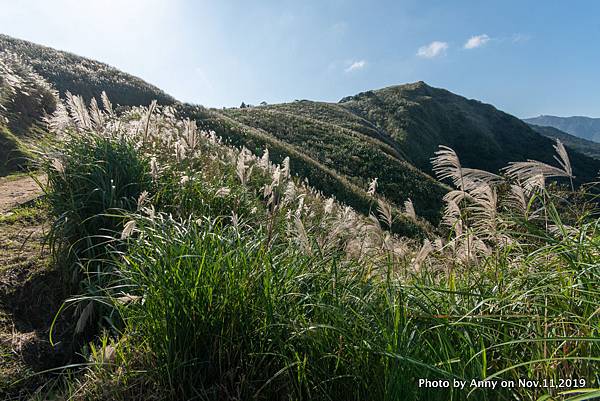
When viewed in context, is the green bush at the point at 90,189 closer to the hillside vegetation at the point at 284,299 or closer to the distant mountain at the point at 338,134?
the hillside vegetation at the point at 284,299

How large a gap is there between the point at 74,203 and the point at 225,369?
→ 9.45ft

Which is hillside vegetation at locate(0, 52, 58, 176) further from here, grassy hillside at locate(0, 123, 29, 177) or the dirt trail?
the dirt trail

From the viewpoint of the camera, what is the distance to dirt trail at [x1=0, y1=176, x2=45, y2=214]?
5269 millimetres

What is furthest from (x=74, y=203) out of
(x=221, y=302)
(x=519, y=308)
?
(x=519, y=308)

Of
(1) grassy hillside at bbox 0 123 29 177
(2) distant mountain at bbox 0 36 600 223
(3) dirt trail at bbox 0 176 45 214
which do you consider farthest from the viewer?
(2) distant mountain at bbox 0 36 600 223

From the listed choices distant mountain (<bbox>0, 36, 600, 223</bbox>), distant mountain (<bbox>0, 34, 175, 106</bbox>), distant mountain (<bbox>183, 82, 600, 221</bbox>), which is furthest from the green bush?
distant mountain (<bbox>0, 34, 175, 106</bbox>)

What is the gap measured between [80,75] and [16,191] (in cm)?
2634

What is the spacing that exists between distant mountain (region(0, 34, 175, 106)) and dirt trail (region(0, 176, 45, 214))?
67.7 feet

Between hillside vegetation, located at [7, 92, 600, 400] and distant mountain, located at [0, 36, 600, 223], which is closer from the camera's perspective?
hillside vegetation, located at [7, 92, 600, 400]

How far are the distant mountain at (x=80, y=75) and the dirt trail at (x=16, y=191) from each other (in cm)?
2064

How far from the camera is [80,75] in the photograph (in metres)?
27.4

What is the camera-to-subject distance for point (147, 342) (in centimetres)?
236

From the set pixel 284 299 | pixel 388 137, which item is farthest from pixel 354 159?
pixel 388 137

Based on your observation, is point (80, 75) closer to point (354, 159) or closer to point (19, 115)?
point (19, 115)
